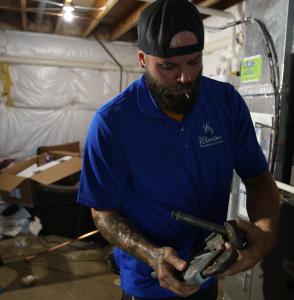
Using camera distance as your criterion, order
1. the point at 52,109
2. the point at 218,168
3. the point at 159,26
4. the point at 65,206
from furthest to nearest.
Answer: the point at 52,109, the point at 65,206, the point at 218,168, the point at 159,26

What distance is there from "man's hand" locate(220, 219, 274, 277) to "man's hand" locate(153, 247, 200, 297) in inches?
3.8

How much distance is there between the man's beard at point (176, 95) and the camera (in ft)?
2.93

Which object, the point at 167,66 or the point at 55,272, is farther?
the point at 55,272

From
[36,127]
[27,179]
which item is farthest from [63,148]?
[27,179]

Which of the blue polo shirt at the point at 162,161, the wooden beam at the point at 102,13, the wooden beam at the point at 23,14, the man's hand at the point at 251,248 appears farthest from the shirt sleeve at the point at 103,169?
the wooden beam at the point at 23,14

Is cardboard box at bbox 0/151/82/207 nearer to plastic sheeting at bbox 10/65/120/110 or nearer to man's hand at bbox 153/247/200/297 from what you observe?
plastic sheeting at bbox 10/65/120/110

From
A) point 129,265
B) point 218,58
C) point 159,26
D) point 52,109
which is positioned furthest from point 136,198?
point 52,109

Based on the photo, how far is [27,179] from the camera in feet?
10.6

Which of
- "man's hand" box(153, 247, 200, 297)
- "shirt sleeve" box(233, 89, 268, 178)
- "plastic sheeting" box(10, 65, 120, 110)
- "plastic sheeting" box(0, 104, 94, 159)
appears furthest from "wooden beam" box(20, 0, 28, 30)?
"man's hand" box(153, 247, 200, 297)

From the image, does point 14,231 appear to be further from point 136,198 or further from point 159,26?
point 159,26

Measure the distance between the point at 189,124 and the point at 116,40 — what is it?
12.3ft

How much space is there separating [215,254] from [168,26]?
0.58m

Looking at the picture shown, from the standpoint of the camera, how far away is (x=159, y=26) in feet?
2.78

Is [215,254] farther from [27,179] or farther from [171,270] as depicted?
[27,179]
